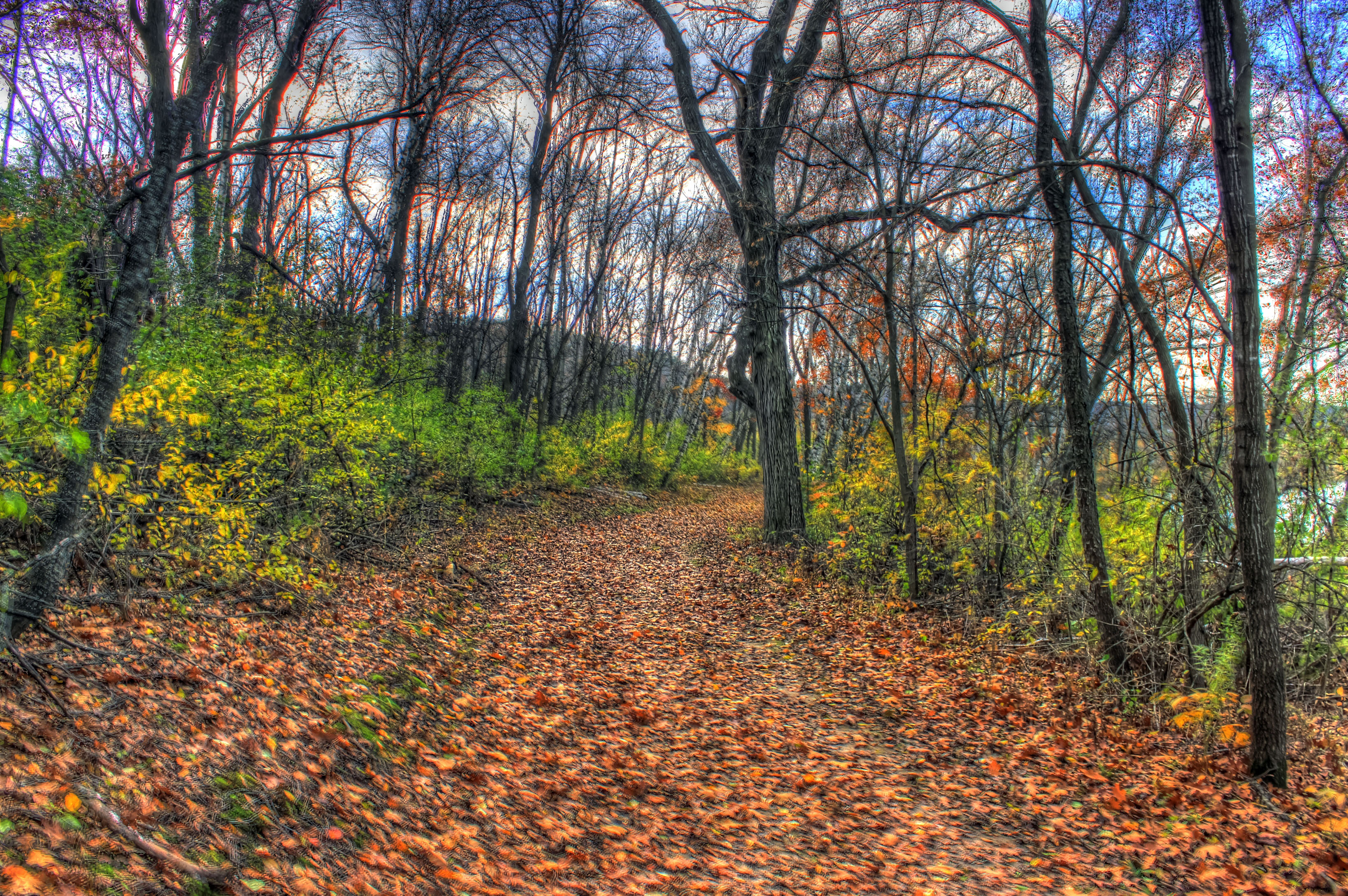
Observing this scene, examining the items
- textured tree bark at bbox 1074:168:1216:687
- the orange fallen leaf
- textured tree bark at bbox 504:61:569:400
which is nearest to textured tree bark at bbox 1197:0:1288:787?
textured tree bark at bbox 1074:168:1216:687

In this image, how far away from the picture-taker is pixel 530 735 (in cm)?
462

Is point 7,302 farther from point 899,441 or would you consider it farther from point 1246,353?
point 899,441

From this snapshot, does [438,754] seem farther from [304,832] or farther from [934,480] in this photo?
[934,480]

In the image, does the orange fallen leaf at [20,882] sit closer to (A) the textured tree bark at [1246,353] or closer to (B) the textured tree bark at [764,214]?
(A) the textured tree bark at [1246,353]

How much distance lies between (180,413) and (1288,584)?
845 cm

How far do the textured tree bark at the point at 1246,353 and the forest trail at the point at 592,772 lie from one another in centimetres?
63

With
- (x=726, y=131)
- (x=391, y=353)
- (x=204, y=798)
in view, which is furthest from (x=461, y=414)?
(x=204, y=798)

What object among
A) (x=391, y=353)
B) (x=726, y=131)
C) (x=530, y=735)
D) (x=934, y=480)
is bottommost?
(x=530, y=735)

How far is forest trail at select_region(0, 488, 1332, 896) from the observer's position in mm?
2668

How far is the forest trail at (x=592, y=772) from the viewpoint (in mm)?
2668

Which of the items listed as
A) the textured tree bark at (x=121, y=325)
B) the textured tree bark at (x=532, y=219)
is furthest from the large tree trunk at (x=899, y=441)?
the textured tree bark at (x=532, y=219)

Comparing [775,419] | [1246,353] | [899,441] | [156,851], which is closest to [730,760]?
[156,851]

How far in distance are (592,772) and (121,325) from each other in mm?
3834

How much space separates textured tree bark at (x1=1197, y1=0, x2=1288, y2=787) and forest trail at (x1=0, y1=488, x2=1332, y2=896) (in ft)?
2.08
